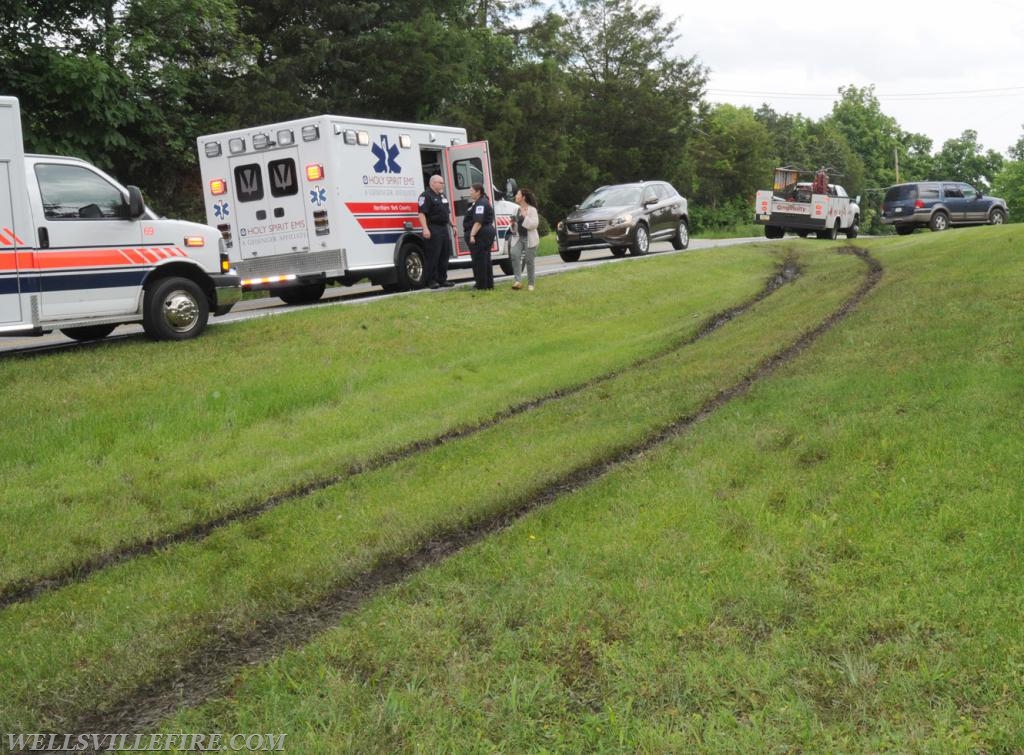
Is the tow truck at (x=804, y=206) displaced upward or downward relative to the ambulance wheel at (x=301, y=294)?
upward

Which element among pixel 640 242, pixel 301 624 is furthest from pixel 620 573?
pixel 640 242

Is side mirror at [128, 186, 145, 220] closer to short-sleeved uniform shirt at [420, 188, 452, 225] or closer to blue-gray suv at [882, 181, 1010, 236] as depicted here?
short-sleeved uniform shirt at [420, 188, 452, 225]

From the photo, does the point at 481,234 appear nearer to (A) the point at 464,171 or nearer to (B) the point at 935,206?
(A) the point at 464,171

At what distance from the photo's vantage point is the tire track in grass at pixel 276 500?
18.4ft

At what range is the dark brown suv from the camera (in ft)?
77.7

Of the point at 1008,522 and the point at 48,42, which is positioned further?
the point at 48,42

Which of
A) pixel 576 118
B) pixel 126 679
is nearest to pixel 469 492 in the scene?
pixel 126 679

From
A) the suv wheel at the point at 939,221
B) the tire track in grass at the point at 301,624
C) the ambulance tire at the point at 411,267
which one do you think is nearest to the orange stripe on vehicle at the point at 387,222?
the ambulance tire at the point at 411,267

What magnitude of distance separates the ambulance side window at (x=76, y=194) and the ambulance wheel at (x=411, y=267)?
6.59m

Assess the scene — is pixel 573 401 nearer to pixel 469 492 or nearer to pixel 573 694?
pixel 469 492

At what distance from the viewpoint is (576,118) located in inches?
2039

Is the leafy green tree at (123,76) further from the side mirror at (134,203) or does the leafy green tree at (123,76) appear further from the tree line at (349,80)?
the side mirror at (134,203)

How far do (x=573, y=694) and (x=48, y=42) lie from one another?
19.5 metres

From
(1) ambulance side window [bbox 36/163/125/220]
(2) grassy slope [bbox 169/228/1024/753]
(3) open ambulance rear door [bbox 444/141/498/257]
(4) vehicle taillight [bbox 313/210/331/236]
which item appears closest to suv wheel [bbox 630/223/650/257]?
(3) open ambulance rear door [bbox 444/141/498/257]
